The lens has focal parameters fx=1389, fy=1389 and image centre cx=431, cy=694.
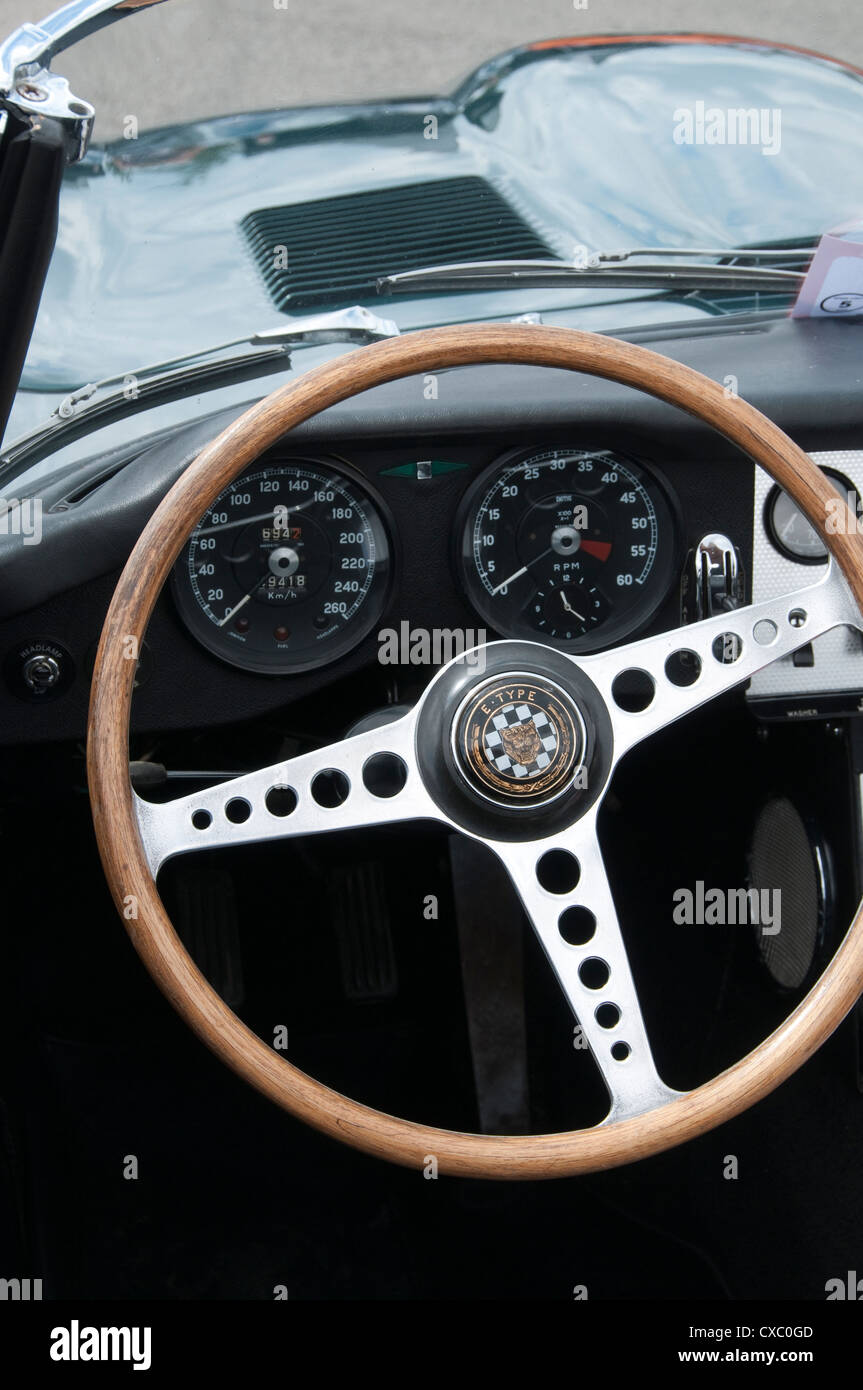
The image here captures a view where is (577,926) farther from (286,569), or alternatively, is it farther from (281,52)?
(281,52)

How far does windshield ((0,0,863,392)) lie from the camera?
2146 millimetres

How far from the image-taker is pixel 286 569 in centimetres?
211

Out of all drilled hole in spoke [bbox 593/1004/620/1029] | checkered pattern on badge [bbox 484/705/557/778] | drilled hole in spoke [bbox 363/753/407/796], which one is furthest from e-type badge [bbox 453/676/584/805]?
drilled hole in spoke [bbox 593/1004/620/1029]

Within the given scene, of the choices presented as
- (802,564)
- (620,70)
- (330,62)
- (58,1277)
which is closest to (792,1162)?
(802,564)

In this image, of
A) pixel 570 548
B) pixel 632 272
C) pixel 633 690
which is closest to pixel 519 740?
pixel 633 690

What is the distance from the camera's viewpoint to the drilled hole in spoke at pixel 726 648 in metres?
1.75

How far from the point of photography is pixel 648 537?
214cm

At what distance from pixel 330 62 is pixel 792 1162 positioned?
2088mm

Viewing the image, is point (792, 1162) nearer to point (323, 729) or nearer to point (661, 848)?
point (661, 848)

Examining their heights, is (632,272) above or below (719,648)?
above

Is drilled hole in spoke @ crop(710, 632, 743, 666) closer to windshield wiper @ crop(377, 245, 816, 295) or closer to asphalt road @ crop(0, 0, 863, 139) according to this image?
windshield wiper @ crop(377, 245, 816, 295)

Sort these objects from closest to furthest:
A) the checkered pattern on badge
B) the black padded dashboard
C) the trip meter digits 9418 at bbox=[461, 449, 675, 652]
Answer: the checkered pattern on badge → the black padded dashboard → the trip meter digits 9418 at bbox=[461, 449, 675, 652]

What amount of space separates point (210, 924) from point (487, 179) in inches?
58.9

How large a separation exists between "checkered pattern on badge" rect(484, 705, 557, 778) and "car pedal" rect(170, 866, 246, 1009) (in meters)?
1.20
